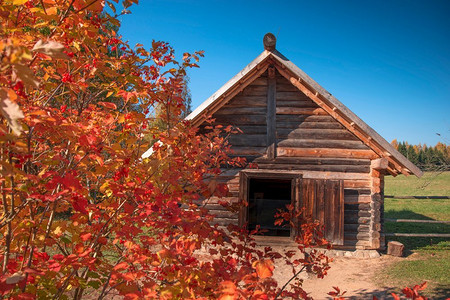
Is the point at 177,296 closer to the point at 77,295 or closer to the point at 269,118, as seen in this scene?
the point at 77,295

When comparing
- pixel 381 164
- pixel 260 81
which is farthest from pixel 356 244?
pixel 260 81

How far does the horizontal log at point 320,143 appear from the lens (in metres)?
7.84

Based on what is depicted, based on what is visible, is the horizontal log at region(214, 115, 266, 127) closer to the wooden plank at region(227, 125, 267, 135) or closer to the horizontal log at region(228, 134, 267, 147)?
the wooden plank at region(227, 125, 267, 135)

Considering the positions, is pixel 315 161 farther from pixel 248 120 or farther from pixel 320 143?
pixel 248 120

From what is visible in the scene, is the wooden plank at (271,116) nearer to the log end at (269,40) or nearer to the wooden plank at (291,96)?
the wooden plank at (291,96)

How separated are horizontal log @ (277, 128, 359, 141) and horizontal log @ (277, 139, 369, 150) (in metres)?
0.08

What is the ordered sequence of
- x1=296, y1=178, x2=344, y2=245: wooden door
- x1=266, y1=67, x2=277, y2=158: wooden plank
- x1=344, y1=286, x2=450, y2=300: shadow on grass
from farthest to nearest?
x1=266, y1=67, x2=277, y2=158: wooden plank
x1=296, y1=178, x2=344, y2=245: wooden door
x1=344, y1=286, x2=450, y2=300: shadow on grass

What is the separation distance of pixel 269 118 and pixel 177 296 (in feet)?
20.8

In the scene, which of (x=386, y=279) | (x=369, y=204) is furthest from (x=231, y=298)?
(x=369, y=204)

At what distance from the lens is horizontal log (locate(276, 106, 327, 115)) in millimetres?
7926

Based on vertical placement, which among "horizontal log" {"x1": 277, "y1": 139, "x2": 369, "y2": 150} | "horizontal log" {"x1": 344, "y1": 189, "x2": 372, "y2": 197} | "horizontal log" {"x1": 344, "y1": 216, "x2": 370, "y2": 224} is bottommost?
"horizontal log" {"x1": 344, "y1": 216, "x2": 370, "y2": 224}

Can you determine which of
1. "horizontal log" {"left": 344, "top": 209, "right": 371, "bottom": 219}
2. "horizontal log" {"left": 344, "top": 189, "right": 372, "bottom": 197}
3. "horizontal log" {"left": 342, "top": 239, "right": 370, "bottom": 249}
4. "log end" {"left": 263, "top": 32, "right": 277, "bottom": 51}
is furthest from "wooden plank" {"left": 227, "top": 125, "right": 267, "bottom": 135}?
"horizontal log" {"left": 342, "top": 239, "right": 370, "bottom": 249}

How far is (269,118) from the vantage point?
798 cm

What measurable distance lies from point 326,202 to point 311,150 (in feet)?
4.39
